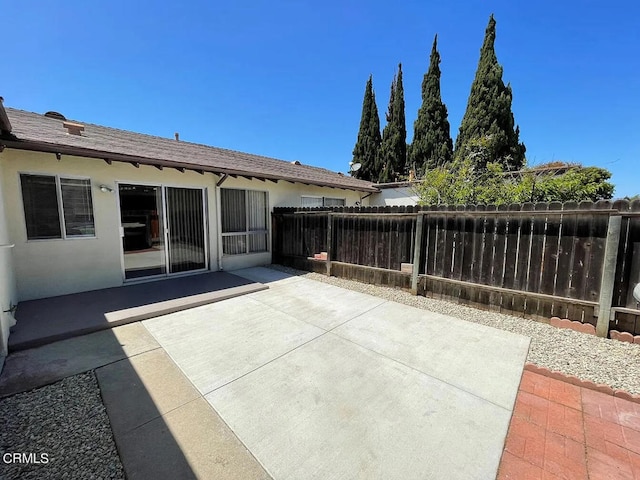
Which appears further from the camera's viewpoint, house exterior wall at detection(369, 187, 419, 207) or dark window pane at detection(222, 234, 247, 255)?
house exterior wall at detection(369, 187, 419, 207)

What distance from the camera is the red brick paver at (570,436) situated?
177 centimetres

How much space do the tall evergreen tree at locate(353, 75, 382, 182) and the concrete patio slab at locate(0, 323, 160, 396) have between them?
1920cm

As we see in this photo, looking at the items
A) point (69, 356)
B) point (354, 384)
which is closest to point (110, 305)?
point (69, 356)

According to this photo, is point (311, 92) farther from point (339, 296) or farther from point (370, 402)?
point (370, 402)

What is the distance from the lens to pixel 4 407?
227 centimetres

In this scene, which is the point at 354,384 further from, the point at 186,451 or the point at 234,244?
the point at 234,244

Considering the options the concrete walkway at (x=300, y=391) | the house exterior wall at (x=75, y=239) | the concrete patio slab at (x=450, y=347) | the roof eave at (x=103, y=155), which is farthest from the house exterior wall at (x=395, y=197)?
the house exterior wall at (x=75, y=239)

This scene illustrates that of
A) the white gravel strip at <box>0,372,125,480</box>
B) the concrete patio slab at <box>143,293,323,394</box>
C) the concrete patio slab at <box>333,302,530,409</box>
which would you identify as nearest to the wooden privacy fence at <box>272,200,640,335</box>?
the concrete patio slab at <box>333,302,530,409</box>

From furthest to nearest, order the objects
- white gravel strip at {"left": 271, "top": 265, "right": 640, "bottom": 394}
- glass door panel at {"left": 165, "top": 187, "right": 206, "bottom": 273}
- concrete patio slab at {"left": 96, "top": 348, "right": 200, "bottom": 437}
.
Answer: glass door panel at {"left": 165, "top": 187, "right": 206, "bottom": 273} → white gravel strip at {"left": 271, "top": 265, "right": 640, "bottom": 394} → concrete patio slab at {"left": 96, "top": 348, "right": 200, "bottom": 437}

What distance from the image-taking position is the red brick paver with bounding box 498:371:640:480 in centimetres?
177

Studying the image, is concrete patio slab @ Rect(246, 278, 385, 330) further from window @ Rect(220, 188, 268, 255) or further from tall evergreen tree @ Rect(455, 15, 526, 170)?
tall evergreen tree @ Rect(455, 15, 526, 170)

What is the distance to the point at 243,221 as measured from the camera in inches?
320

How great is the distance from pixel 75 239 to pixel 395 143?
778 inches

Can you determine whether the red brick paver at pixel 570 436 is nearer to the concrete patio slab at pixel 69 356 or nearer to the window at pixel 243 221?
the concrete patio slab at pixel 69 356
